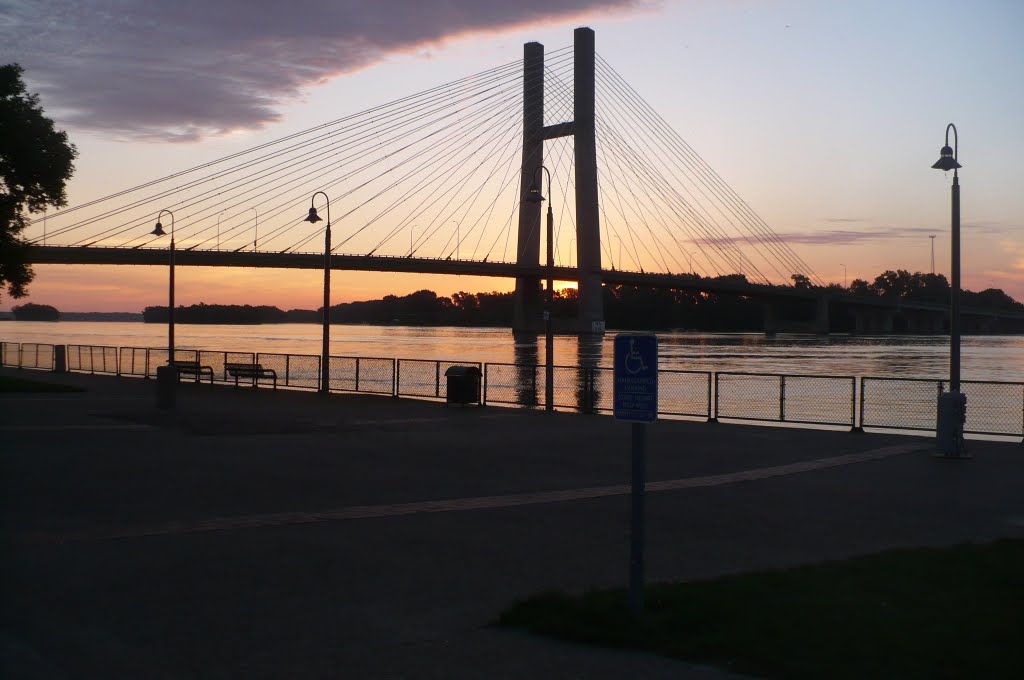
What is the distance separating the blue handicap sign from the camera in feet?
20.4

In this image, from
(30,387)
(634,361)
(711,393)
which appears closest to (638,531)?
(634,361)

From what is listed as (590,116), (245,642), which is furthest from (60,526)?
(590,116)

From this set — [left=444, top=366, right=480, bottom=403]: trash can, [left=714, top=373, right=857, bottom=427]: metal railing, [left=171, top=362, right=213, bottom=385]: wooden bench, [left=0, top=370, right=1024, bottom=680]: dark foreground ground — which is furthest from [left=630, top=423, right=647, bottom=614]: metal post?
[left=171, top=362, right=213, bottom=385]: wooden bench

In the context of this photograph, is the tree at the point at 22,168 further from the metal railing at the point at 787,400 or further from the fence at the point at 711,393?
the metal railing at the point at 787,400

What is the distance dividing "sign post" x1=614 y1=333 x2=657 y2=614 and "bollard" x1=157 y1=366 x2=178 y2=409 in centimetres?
1731

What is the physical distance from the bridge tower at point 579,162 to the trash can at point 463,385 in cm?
4006

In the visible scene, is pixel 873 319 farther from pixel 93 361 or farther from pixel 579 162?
pixel 93 361

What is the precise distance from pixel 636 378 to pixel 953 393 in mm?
10774

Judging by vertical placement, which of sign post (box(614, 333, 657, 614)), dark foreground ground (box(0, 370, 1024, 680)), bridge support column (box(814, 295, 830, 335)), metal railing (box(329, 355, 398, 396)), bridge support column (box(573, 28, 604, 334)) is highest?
bridge support column (box(573, 28, 604, 334))

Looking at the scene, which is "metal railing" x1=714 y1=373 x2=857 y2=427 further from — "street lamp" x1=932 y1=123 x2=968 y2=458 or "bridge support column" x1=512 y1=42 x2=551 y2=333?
"bridge support column" x1=512 y1=42 x2=551 y2=333

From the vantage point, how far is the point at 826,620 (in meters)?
6.28

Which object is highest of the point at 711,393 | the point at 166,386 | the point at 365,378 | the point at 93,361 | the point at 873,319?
the point at 873,319

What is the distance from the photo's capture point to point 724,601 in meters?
6.69

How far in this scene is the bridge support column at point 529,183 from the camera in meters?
67.3
